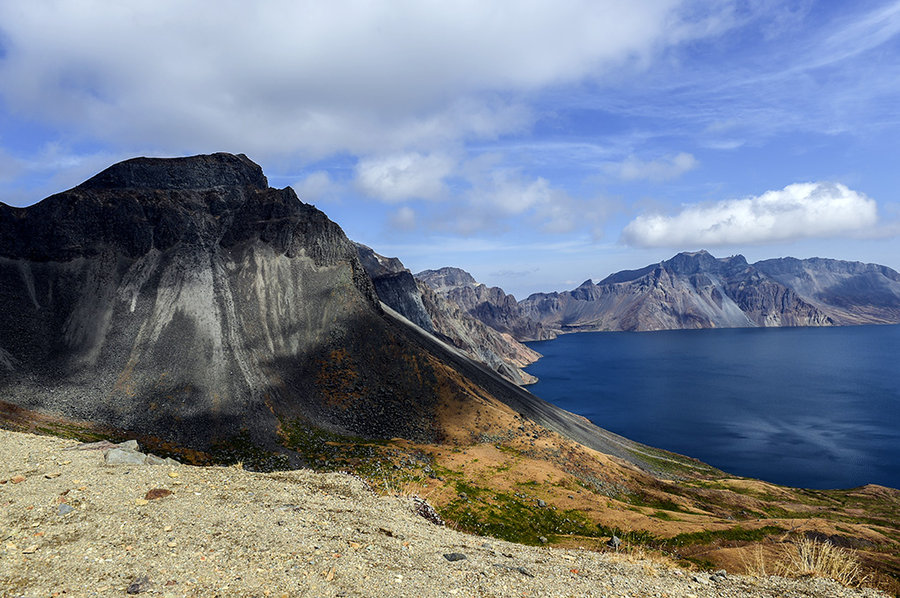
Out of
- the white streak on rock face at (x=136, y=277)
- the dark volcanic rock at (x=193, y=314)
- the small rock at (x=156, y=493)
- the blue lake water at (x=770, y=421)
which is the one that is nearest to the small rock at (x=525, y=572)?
the small rock at (x=156, y=493)

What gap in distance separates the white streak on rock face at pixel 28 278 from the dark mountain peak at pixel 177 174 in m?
22.2

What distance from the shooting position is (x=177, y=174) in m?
99.0

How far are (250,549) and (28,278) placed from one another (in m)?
93.5

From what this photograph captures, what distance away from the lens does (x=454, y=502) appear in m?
47.6

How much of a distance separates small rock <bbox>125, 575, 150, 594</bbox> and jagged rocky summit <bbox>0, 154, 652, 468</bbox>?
55278 millimetres

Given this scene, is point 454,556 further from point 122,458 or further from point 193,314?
point 193,314

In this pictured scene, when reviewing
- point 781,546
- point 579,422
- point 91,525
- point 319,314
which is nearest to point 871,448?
point 579,422

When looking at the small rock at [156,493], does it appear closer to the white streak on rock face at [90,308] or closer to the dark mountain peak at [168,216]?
the white streak on rock face at [90,308]

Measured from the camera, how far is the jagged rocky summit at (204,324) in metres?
64.6

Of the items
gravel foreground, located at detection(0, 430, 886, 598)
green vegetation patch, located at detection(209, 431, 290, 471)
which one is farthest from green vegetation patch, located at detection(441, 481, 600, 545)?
green vegetation patch, located at detection(209, 431, 290, 471)

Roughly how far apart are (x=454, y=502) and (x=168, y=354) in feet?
176

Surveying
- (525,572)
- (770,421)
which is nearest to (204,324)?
(525,572)

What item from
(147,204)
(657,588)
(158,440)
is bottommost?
(158,440)

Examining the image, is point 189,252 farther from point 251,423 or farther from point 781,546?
point 781,546
